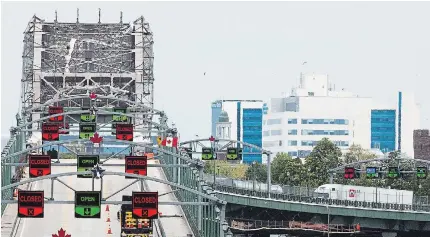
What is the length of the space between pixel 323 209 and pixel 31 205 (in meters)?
84.2

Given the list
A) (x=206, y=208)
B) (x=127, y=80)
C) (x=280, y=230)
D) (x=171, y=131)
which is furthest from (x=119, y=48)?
(x=206, y=208)

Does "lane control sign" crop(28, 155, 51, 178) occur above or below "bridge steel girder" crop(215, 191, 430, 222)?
above

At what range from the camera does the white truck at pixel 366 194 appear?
6639 inches

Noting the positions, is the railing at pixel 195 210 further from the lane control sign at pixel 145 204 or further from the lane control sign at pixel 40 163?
the lane control sign at pixel 40 163

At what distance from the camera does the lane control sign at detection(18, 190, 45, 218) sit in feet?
238

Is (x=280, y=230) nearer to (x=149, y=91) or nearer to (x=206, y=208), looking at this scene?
(x=149, y=91)

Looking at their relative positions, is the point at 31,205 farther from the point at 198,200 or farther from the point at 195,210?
the point at 195,210

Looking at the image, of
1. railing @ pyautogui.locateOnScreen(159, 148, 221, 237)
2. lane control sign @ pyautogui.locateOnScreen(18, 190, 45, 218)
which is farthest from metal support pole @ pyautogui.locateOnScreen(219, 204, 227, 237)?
lane control sign @ pyautogui.locateOnScreen(18, 190, 45, 218)

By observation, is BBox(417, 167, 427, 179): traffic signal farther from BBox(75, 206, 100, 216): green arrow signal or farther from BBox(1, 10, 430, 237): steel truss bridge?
BBox(75, 206, 100, 216): green arrow signal

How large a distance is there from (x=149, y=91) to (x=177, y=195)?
240 ft

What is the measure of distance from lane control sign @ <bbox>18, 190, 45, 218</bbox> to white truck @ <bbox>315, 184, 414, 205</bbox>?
95.2 metres

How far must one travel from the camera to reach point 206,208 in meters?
94.6

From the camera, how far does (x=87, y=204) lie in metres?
73.2

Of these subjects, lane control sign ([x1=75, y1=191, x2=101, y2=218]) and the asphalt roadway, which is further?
the asphalt roadway
